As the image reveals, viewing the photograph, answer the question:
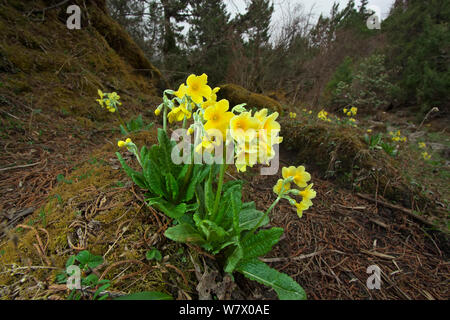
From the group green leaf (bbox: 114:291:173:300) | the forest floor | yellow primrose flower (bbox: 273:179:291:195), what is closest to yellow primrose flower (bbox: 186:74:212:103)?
yellow primrose flower (bbox: 273:179:291:195)

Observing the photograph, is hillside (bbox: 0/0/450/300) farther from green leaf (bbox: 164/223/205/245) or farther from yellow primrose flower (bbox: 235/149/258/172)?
yellow primrose flower (bbox: 235/149/258/172)

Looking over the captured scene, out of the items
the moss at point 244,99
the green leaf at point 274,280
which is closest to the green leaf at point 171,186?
the green leaf at point 274,280

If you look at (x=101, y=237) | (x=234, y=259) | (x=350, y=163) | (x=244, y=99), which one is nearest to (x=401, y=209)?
(x=350, y=163)

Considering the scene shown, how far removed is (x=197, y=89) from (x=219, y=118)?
0.34m

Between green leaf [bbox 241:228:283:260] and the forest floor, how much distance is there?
200mm

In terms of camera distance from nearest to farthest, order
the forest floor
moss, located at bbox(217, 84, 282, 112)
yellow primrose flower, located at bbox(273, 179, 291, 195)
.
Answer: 1. yellow primrose flower, located at bbox(273, 179, 291, 195)
2. the forest floor
3. moss, located at bbox(217, 84, 282, 112)

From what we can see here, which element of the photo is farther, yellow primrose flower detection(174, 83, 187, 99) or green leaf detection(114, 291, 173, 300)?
yellow primrose flower detection(174, 83, 187, 99)

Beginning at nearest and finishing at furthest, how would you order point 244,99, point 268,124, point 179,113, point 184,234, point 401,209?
point 268,124 → point 184,234 → point 179,113 → point 401,209 → point 244,99

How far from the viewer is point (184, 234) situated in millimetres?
1058

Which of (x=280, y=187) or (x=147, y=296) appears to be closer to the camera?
(x=147, y=296)

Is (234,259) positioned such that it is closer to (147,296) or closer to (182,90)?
(147,296)

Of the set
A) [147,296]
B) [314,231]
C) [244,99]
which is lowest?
[314,231]

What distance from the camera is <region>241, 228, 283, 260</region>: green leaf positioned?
3.76 feet

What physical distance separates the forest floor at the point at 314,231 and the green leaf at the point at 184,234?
18 cm
